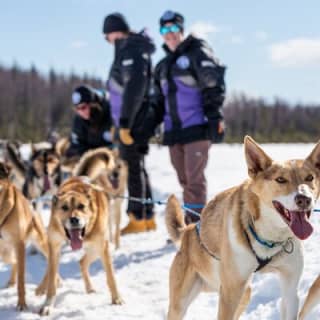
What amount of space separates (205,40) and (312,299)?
325cm

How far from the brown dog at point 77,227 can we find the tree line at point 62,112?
4906 centimetres

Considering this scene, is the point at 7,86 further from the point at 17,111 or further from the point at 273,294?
the point at 273,294

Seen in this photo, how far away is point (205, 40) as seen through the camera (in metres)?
5.35

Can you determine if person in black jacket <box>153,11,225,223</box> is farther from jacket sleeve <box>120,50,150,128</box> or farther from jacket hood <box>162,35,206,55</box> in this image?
jacket sleeve <box>120,50,150,128</box>

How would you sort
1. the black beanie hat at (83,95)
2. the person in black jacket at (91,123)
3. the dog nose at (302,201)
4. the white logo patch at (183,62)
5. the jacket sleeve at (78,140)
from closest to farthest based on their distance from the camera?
the dog nose at (302,201) → the white logo patch at (183,62) → the black beanie hat at (83,95) → the person in black jacket at (91,123) → the jacket sleeve at (78,140)

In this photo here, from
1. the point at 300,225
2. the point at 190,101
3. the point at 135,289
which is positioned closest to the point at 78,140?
the point at 190,101

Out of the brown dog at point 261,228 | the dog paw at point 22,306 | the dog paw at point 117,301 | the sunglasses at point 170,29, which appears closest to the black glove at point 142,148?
the sunglasses at point 170,29

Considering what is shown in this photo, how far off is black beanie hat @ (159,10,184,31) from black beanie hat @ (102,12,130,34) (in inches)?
42.8

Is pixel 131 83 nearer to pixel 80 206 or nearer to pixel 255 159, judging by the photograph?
pixel 80 206

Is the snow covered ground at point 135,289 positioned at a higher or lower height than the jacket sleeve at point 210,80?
lower

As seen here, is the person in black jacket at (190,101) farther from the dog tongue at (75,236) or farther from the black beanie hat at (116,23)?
the dog tongue at (75,236)

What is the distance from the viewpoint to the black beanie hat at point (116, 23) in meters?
6.43

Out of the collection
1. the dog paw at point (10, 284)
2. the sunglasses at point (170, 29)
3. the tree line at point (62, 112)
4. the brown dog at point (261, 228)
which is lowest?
the tree line at point (62, 112)

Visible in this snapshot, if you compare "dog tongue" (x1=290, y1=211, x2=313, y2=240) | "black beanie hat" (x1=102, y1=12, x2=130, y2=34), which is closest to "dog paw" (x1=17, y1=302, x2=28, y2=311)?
"dog tongue" (x1=290, y1=211, x2=313, y2=240)
